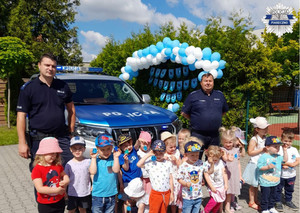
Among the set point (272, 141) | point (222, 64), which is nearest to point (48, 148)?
point (272, 141)

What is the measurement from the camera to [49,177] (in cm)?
290

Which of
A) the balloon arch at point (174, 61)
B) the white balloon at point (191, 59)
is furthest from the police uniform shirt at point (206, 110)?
the white balloon at point (191, 59)

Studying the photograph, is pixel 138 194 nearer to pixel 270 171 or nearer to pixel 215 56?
pixel 270 171

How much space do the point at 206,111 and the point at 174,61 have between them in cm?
426

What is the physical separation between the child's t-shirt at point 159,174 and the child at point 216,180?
610 mm

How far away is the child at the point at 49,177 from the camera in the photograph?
2834 millimetres

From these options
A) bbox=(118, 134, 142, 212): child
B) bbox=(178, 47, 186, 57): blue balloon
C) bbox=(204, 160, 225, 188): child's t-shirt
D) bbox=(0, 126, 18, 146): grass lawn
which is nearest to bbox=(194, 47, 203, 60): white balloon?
bbox=(178, 47, 186, 57): blue balloon

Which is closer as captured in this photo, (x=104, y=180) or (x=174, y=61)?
(x=104, y=180)

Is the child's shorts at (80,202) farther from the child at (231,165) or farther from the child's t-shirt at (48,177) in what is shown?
the child at (231,165)

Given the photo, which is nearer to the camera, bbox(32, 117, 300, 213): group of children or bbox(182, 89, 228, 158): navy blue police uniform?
Answer: bbox(32, 117, 300, 213): group of children

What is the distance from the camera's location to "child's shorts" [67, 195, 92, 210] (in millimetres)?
3416

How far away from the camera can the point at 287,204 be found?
14.7 ft

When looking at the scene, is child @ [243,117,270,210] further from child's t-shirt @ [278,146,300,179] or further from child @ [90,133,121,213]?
child @ [90,133,121,213]

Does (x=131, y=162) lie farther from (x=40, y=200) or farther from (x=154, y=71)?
(x=154, y=71)
